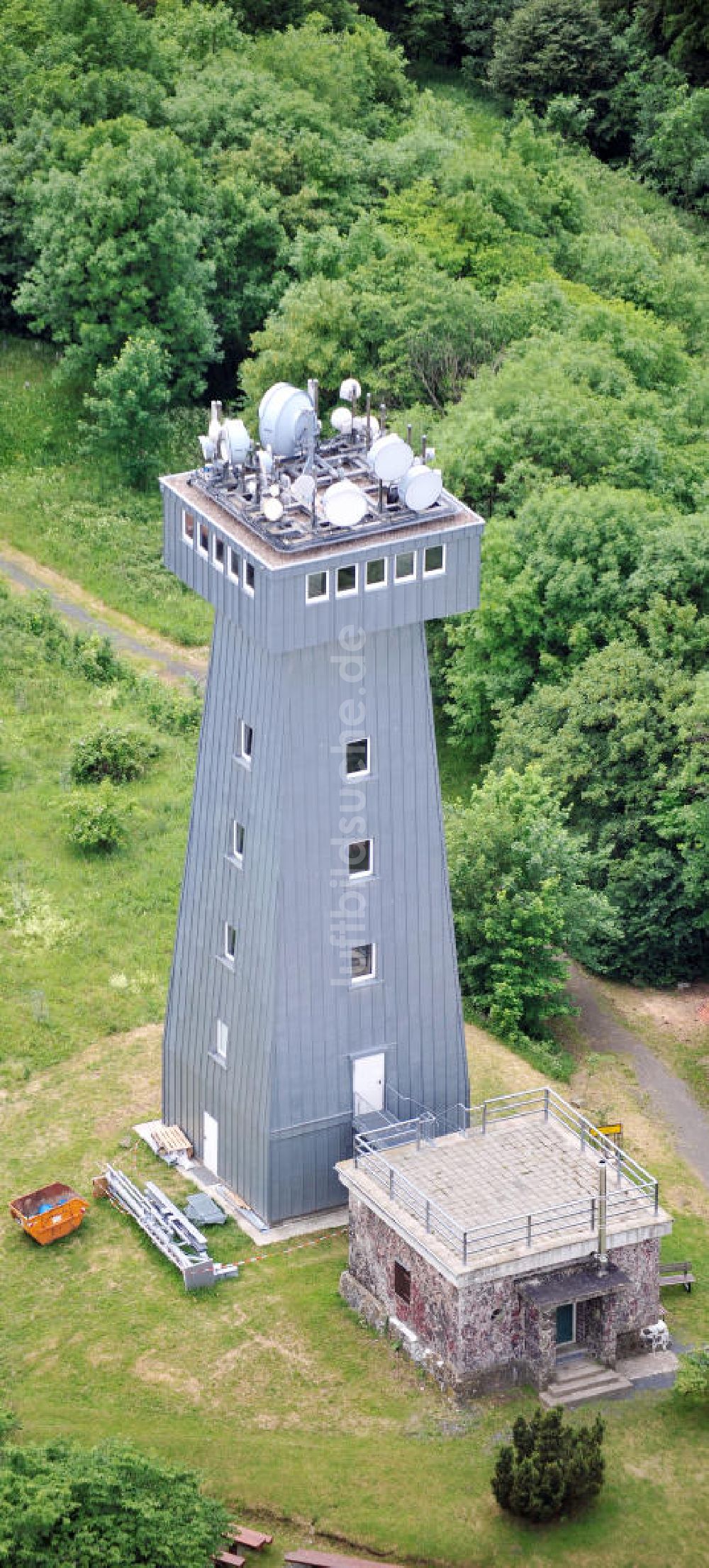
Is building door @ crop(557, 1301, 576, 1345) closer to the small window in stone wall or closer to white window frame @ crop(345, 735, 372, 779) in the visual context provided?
the small window in stone wall

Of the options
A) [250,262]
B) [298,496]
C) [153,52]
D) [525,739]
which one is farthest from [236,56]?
[298,496]

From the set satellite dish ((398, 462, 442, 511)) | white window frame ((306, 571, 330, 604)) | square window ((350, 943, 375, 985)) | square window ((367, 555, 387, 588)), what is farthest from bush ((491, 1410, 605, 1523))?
satellite dish ((398, 462, 442, 511))

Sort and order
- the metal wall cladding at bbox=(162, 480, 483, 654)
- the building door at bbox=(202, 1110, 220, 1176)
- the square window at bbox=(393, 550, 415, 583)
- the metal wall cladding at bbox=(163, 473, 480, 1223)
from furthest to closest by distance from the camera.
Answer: the building door at bbox=(202, 1110, 220, 1176) < the metal wall cladding at bbox=(163, 473, 480, 1223) < the square window at bbox=(393, 550, 415, 583) < the metal wall cladding at bbox=(162, 480, 483, 654)

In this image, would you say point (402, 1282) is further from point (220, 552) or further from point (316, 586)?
point (220, 552)

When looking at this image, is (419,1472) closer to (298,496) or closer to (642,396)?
(298,496)

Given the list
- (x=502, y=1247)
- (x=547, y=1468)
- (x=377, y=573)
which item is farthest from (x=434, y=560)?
(x=547, y=1468)
